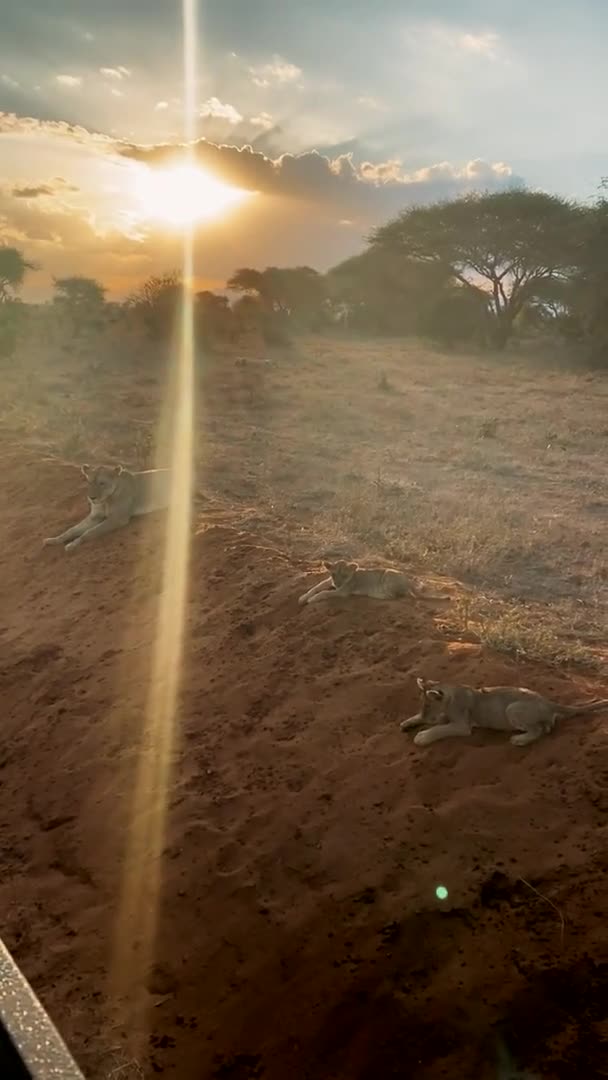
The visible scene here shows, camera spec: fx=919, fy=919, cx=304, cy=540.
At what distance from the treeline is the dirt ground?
14376 millimetres

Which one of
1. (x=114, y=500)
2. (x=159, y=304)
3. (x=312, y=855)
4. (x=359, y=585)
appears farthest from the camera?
(x=159, y=304)

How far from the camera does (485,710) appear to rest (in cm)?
470

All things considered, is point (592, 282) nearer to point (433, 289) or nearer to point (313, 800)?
point (433, 289)

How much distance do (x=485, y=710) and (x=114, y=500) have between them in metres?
4.68

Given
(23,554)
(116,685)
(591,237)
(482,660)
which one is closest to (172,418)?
(23,554)

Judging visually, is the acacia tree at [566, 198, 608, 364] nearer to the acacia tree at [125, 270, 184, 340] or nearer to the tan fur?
the acacia tree at [125, 270, 184, 340]

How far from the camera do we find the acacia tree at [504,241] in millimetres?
25797

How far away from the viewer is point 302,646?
19.3 feet

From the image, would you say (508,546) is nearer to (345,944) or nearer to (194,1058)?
(345,944)

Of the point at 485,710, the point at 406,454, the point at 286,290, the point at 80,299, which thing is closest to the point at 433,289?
the point at 286,290

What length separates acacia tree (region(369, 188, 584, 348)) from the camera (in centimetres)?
2580

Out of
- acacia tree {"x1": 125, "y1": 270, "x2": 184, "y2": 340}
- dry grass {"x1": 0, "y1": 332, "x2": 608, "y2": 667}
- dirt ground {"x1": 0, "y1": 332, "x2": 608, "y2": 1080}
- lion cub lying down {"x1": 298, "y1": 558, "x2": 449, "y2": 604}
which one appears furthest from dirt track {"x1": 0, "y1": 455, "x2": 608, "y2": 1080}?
acacia tree {"x1": 125, "y1": 270, "x2": 184, "y2": 340}

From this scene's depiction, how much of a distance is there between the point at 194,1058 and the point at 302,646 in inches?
112

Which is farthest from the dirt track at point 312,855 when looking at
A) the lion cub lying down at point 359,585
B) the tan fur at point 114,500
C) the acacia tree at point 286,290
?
the acacia tree at point 286,290
